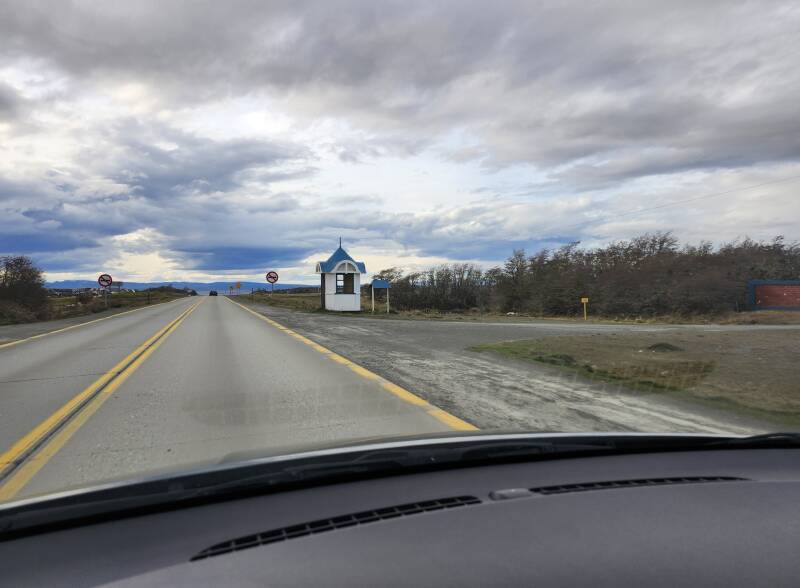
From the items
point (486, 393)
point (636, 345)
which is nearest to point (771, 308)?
point (636, 345)

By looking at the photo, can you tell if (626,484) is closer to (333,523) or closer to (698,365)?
(333,523)

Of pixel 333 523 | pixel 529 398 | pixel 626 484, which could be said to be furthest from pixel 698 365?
pixel 333 523

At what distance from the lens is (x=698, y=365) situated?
35.2 ft

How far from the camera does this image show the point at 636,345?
47.8 feet

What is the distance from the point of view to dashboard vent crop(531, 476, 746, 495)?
104 inches

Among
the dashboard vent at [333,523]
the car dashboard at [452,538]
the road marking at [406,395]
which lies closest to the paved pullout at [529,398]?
the road marking at [406,395]

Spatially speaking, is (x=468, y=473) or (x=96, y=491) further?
(x=468, y=473)

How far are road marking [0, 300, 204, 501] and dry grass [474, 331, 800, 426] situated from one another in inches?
299

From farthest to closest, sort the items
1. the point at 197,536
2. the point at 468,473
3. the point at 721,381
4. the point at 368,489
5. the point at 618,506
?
the point at 721,381 < the point at 468,473 < the point at 368,489 < the point at 618,506 < the point at 197,536

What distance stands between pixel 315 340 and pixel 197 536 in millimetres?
13970

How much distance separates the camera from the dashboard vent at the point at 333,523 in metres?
2.03

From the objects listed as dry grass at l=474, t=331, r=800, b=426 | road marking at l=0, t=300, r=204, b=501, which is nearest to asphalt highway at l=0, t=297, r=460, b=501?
road marking at l=0, t=300, r=204, b=501

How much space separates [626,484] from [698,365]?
9305mm

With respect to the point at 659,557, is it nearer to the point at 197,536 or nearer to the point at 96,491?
the point at 197,536
